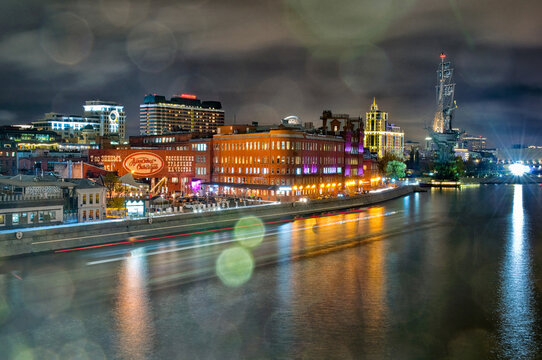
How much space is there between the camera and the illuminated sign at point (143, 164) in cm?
7275

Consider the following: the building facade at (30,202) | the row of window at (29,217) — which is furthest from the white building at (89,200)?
the row of window at (29,217)

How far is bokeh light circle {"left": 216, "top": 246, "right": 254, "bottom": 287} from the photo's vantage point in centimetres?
3010

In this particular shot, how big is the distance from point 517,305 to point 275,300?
1435 cm

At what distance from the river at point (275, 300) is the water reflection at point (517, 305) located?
9 cm

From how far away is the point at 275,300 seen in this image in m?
26.0

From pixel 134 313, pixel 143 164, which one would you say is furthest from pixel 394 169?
pixel 134 313

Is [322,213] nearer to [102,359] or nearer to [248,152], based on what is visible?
[248,152]

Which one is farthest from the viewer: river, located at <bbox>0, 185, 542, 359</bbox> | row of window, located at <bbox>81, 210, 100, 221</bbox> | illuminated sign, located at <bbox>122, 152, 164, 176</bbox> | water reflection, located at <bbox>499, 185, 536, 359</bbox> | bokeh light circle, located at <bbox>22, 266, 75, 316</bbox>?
illuminated sign, located at <bbox>122, 152, 164, 176</bbox>

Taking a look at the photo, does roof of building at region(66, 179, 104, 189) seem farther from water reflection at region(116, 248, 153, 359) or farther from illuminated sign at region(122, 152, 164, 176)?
illuminated sign at region(122, 152, 164, 176)

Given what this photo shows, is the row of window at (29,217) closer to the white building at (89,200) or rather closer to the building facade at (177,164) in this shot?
the white building at (89,200)

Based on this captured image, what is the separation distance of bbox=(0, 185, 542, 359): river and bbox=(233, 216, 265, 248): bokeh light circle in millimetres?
568

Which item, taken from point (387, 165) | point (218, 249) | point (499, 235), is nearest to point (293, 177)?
point (499, 235)

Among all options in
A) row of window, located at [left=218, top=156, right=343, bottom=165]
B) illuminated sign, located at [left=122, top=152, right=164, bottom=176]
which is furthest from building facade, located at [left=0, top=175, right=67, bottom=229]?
row of window, located at [left=218, top=156, right=343, bottom=165]

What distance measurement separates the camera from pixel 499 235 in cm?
5147
